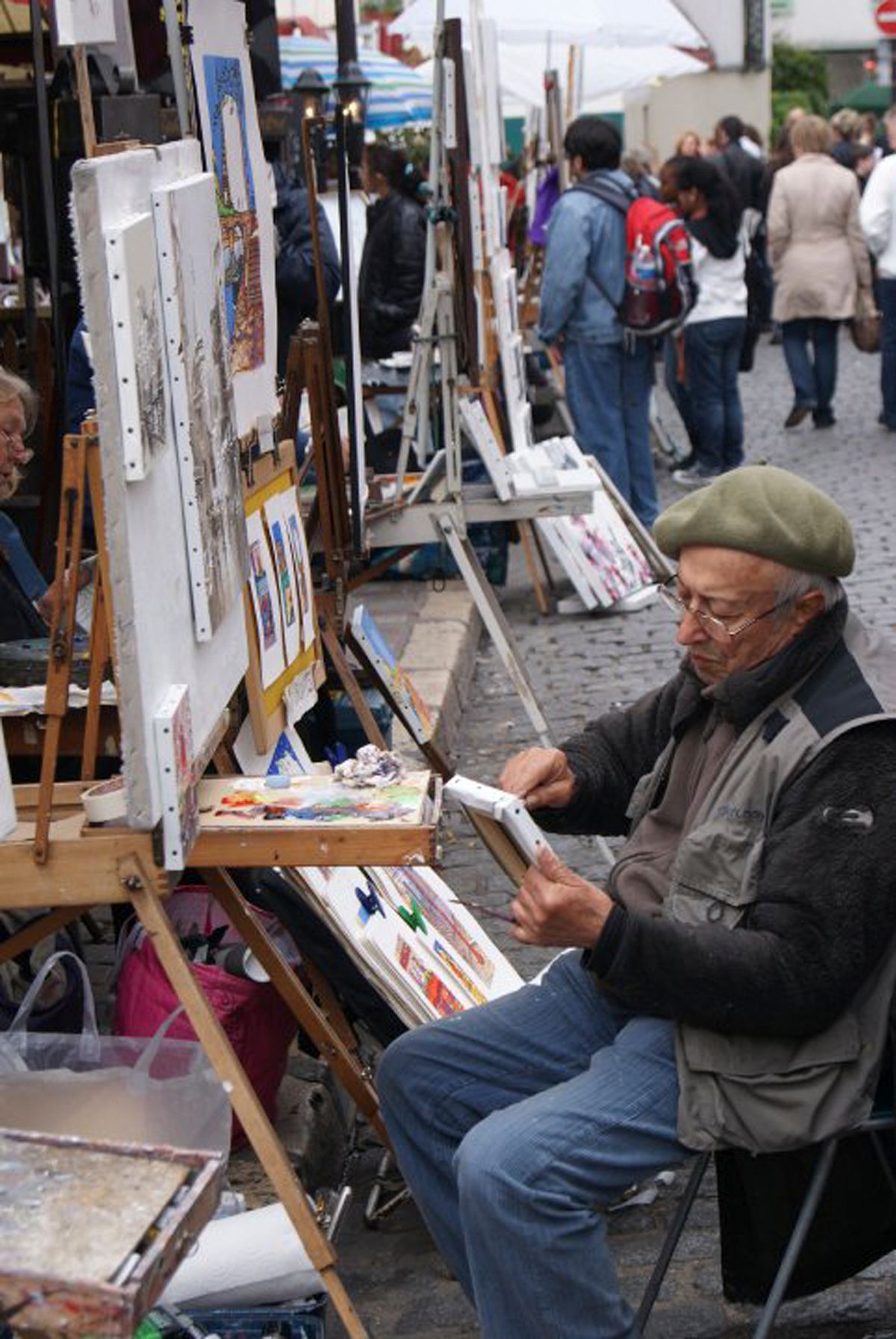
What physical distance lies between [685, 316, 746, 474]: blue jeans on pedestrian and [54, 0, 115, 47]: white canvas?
24.9 ft

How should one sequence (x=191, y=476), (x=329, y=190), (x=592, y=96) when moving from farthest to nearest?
(x=592, y=96), (x=329, y=190), (x=191, y=476)

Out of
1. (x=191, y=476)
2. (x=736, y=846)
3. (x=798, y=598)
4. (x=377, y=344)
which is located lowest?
(x=377, y=344)

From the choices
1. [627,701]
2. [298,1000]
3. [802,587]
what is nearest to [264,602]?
[298,1000]

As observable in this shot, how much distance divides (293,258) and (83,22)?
4243mm

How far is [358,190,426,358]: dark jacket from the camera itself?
9.28m

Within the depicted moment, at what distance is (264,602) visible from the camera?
3902mm

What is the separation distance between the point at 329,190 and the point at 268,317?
27.7ft

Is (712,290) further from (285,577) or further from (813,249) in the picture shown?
(285,577)

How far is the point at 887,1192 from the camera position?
288cm

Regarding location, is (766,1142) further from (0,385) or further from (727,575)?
(0,385)

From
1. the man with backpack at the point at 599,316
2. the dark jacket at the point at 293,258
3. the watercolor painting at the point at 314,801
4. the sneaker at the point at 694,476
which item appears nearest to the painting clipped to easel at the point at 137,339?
the watercolor painting at the point at 314,801

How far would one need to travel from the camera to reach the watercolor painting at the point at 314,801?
2.81 metres

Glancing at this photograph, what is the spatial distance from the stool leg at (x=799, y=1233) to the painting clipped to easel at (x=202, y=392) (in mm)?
1068

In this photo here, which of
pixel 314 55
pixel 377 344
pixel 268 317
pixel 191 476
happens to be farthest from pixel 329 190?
pixel 191 476
